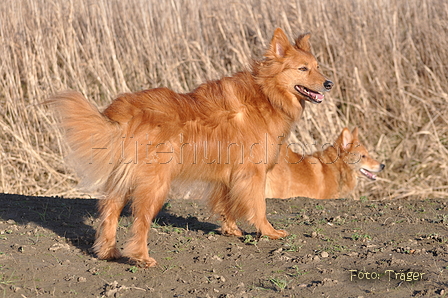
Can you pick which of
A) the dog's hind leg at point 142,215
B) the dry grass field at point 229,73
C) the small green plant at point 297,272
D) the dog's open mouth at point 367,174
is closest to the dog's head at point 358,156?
the dog's open mouth at point 367,174

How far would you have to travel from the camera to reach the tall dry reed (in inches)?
332

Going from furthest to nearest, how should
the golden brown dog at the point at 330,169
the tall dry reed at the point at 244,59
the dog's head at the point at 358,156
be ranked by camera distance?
the dog's head at the point at 358,156, the tall dry reed at the point at 244,59, the golden brown dog at the point at 330,169

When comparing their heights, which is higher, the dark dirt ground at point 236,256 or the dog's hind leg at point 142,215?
the dog's hind leg at point 142,215

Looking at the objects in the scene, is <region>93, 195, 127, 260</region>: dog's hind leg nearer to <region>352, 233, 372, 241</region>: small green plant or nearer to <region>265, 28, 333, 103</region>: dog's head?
<region>265, 28, 333, 103</region>: dog's head

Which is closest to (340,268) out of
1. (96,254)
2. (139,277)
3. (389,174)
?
(139,277)

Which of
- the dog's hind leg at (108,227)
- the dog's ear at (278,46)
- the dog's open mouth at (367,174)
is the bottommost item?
the dog's open mouth at (367,174)

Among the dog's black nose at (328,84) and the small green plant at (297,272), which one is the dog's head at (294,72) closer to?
the dog's black nose at (328,84)

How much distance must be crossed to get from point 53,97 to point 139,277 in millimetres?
1497

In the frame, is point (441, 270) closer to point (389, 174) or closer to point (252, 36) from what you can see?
point (389, 174)

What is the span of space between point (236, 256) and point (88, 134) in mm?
1545

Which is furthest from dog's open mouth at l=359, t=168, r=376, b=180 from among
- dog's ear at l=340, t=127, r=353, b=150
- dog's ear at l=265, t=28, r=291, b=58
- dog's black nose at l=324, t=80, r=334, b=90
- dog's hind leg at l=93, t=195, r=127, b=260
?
dog's hind leg at l=93, t=195, r=127, b=260

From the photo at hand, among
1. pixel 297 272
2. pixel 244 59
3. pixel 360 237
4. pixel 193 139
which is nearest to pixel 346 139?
pixel 244 59

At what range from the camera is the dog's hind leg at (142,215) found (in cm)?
395

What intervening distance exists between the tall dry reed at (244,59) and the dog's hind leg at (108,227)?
4.33 metres
